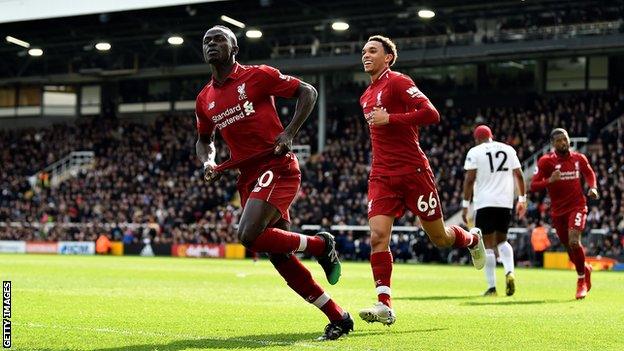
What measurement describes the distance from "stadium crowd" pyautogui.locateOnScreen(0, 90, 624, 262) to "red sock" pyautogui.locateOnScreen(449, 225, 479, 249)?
2098 centimetres

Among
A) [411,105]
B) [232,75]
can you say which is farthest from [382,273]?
[232,75]

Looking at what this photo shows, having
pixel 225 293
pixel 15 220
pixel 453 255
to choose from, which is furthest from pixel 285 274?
pixel 15 220

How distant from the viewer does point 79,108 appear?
2415 inches

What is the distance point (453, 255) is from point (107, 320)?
25.0 m

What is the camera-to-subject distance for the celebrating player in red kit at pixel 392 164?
945 cm

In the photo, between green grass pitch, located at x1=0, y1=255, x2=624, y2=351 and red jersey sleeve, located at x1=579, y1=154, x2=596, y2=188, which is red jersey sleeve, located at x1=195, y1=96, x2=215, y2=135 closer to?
green grass pitch, located at x1=0, y1=255, x2=624, y2=351

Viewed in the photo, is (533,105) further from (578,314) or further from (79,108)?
(578,314)

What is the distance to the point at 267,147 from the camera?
28.2 ft

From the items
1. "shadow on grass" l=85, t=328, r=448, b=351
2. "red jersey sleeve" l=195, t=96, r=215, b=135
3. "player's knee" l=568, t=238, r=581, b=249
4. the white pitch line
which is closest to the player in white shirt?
"player's knee" l=568, t=238, r=581, b=249

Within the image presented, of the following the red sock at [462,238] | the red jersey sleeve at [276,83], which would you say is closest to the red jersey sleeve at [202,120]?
the red jersey sleeve at [276,83]

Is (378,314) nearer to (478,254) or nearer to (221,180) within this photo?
(478,254)

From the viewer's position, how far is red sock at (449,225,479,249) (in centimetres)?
1020

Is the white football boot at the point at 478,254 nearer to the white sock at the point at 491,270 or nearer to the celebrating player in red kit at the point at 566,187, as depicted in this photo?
the white sock at the point at 491,270

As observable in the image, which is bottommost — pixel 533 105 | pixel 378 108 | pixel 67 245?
pixel 67 245
